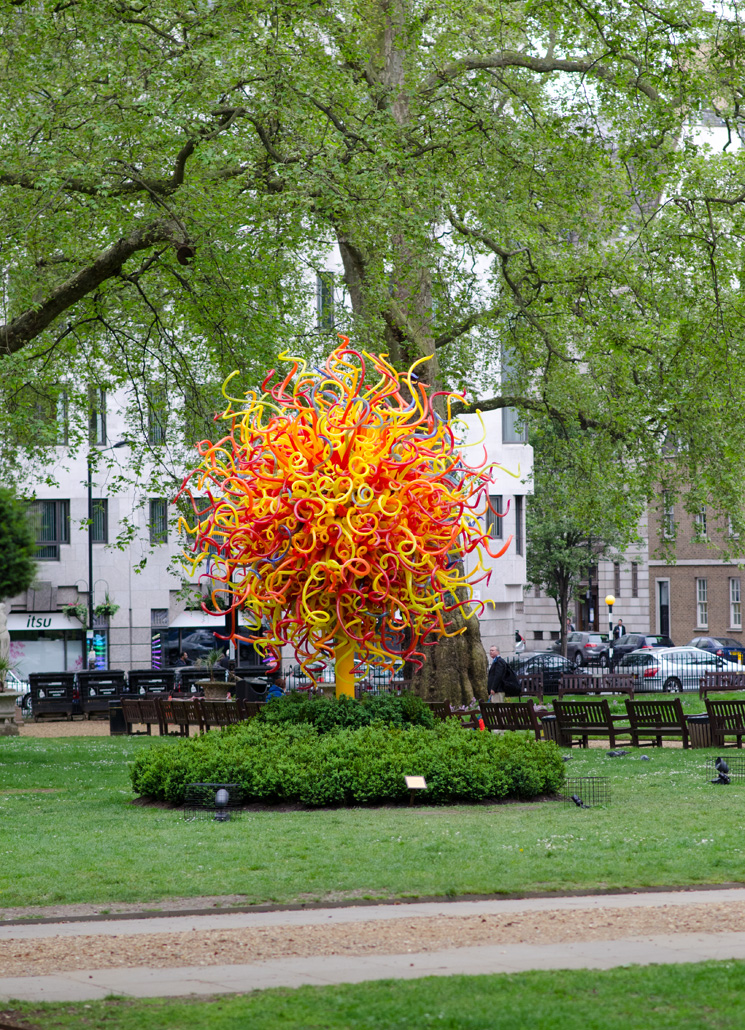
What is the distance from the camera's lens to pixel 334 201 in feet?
58.7

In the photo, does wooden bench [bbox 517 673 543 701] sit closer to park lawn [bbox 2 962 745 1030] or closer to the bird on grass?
the bird on grass

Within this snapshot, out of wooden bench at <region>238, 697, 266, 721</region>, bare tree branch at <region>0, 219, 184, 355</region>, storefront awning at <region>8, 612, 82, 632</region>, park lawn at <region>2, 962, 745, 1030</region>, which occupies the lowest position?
wooden bench at <region>238, 697, 266, 721</region>

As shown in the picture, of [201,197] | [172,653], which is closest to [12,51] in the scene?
[201,197]

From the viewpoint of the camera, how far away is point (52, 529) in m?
48.8

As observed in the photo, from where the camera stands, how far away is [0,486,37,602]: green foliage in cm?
3819

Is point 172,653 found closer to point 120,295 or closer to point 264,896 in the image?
point 120,295

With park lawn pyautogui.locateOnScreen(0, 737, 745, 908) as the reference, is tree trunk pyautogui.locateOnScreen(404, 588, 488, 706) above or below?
Result: above

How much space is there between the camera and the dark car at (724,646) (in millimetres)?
50125

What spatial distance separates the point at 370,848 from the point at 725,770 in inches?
224

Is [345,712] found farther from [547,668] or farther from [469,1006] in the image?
[547,668]

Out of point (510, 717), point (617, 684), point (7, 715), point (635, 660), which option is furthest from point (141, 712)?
point (635, 660)

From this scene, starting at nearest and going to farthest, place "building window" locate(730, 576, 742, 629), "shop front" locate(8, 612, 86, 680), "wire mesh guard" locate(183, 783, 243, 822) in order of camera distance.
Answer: "wire mesh guard" locate(183, 783, 243, 822)
"shop front" locate(8, 612, 86, 680)
"building window" locate(730, 576, 742, 629)

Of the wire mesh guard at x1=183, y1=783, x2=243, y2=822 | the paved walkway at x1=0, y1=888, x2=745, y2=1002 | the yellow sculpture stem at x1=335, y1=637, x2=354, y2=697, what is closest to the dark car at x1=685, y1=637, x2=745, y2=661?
the yellow sculpture stem at x1=335, y1=637, x2=354, y2=697

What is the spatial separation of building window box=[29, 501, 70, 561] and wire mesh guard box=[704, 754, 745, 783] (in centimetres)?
3460
